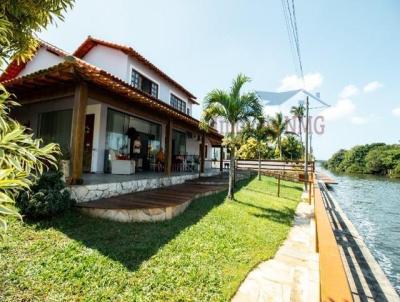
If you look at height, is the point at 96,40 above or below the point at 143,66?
above

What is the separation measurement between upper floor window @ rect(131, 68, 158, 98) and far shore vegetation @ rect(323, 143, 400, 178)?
197 feet

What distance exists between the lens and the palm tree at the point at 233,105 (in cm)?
934

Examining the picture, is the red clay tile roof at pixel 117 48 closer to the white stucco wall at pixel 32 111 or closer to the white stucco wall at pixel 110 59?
the white stucco wall at pixel 110 59

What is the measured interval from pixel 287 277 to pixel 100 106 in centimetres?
899

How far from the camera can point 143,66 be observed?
13.0 metres

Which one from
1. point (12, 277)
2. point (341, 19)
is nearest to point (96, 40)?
point (341, 19)

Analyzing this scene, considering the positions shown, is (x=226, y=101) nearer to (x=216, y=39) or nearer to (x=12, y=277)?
(x=216, y=39)

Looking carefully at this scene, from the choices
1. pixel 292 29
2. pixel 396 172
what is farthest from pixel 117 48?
pixel 396 172

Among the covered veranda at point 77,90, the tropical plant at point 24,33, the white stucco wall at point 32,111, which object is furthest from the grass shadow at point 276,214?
the white stucco wall at point 32,111

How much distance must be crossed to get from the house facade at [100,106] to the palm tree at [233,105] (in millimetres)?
1630

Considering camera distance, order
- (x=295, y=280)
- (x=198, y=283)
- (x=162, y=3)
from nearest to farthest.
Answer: (x=198, y=283) → (x=295, y=280) → (x=162, y=3)

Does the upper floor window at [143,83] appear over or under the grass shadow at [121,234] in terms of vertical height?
over

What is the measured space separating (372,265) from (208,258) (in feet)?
16.1

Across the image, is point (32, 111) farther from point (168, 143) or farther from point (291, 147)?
point (291, 147)
